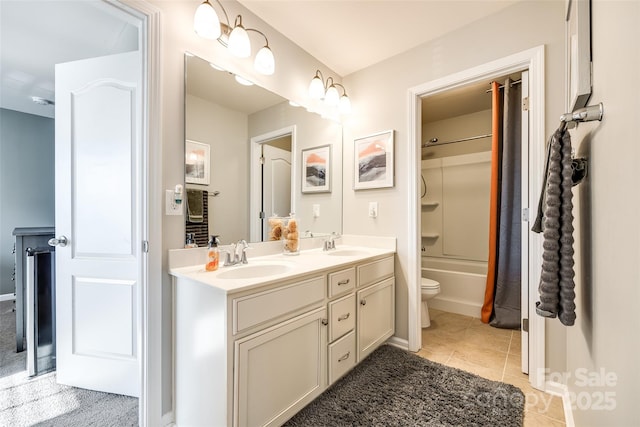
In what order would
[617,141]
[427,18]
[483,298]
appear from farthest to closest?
1. [483,298]
2. [427,18]
3. [617,141]

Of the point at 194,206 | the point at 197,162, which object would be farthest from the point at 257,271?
the point at 197,162

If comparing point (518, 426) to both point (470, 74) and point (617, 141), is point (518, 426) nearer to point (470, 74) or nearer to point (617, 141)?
point (617, 141)

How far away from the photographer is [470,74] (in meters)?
1.83

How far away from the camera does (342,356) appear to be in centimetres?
155

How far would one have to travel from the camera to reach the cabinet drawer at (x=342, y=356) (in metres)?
1.47

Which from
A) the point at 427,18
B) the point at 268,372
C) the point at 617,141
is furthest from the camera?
the point at 427,18

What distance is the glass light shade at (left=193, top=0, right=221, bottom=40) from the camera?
1322 mm

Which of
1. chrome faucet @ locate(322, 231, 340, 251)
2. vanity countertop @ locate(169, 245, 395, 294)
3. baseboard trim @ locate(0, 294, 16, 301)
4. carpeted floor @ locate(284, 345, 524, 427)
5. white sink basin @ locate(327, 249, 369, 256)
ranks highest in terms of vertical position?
chrome faucet @ locate(322, 231, 340, 251)

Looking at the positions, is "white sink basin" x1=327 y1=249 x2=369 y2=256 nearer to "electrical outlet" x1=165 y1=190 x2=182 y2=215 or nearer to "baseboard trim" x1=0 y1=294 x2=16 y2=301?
"electrical outlet" x1=165 y1=190 x2=182 y2=215

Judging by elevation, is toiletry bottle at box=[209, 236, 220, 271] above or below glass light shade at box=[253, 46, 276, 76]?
below

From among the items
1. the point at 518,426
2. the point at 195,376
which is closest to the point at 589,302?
the point at 518,426

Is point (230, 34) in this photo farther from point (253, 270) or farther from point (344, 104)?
point (253, 270)

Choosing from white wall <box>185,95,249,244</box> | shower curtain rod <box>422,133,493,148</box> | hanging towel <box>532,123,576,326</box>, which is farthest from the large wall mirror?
shower curtain rod <box>422,133,493,148</box>

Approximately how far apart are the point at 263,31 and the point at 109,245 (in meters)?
1.67
